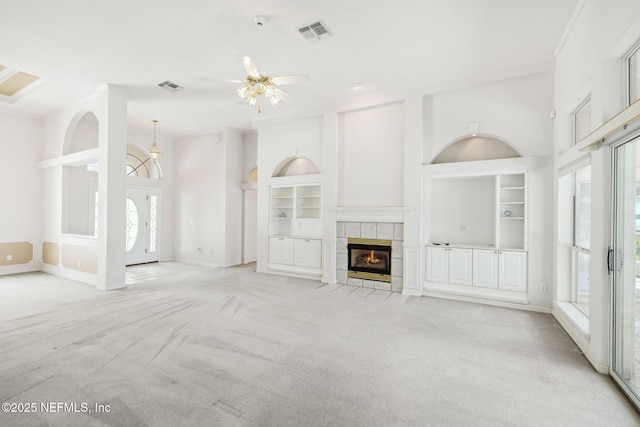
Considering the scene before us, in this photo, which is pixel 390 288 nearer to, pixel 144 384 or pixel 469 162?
pixel 469 162

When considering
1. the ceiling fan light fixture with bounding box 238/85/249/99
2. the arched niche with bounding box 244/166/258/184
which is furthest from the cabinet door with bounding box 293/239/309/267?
the ceiling fan light fixture with bounding box 238/85/249/99

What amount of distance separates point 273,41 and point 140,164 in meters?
6.47

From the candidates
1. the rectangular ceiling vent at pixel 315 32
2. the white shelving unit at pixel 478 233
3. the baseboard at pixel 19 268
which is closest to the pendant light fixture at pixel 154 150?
the baseboard at pixel 19 268

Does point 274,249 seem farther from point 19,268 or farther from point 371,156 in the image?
point 19,268

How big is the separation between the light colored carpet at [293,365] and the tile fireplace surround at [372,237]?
2.59 feet

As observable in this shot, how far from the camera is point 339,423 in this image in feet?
6.57

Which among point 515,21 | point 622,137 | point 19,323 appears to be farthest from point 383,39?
point 19,323

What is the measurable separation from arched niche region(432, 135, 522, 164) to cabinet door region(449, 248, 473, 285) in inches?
64.5

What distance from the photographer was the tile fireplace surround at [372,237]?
18.3 feet

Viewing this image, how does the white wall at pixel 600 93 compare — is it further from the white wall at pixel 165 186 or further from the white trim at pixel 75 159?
the white wall at pixel 165 186

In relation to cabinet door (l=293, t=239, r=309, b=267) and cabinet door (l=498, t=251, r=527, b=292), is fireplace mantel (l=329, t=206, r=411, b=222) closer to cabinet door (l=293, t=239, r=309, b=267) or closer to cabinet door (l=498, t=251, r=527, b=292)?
cabinet door (l=293, t=239, r=309, b=267)

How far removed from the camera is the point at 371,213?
5.81 meters

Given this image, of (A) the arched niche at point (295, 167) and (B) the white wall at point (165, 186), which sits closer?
(A) the arched niche at point (295, 167)

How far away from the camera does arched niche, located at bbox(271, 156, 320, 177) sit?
7.21 m
